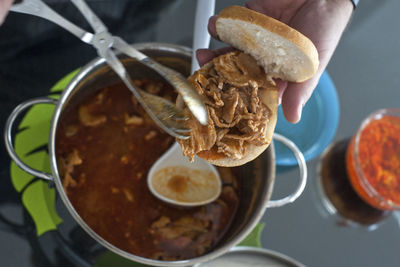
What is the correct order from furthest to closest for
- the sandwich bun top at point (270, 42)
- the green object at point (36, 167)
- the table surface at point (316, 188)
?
1. the table surface at point (316, 188)
2. the green object at point (36, 167)
3. the sandwich bun top at point (270, 42)

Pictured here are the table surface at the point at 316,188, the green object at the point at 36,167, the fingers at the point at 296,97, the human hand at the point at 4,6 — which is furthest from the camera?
the table surface at the point at 316,188

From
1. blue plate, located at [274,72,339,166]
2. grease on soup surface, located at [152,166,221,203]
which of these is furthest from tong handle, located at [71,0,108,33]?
blue plate, located at [274,72,339,166]

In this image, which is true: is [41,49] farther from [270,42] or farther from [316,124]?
[316,124]

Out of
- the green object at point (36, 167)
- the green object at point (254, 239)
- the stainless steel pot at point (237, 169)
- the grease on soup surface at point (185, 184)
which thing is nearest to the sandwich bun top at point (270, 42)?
the stainless steel pot at point (237, 169)

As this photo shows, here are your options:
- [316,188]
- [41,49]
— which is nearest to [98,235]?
[41,49]

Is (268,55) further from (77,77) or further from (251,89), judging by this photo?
(77,77)

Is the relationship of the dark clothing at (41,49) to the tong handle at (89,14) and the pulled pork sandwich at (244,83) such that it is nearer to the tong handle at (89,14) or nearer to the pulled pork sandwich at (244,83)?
the tong handle at (89,14)
